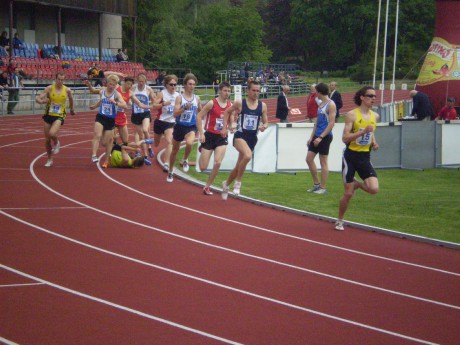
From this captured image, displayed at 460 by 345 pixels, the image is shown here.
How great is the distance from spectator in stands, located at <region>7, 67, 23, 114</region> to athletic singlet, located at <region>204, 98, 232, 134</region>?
18643 millimetres

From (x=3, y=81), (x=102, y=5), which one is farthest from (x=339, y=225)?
(x=102, y=5)

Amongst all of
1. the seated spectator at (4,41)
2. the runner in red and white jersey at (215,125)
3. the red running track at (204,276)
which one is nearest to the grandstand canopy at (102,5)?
the seated spectator at (4,41)

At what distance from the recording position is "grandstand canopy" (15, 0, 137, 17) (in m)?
41.6

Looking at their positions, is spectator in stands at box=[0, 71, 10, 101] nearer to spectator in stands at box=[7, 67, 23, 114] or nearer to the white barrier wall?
spectator in stands at box=[7, 67, 23, 114]

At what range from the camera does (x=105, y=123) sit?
17.2 metres

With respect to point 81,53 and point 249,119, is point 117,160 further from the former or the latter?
point 81,53

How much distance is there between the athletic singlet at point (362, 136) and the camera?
35.4 feet

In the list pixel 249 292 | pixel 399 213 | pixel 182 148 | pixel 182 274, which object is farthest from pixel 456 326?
pixel 182 148

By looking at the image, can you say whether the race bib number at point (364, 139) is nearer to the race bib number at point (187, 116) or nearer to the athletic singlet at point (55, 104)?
the race bib number at point (187, 116)

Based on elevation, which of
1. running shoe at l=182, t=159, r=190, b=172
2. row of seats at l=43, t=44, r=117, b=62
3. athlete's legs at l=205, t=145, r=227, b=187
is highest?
row of seats at l=43, t=44, r=117, b=62

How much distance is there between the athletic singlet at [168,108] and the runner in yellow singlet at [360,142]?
6.65 m

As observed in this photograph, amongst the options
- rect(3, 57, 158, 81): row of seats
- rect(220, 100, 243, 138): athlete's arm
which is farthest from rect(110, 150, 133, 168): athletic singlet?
rect(3, 57, 158, 81): row of seats

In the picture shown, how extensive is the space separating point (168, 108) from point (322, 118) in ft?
12.9

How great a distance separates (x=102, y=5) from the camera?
46250 millimetres
